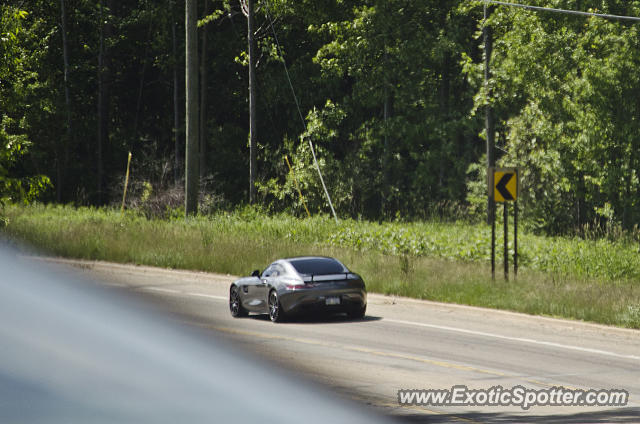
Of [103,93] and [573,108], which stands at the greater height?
[103,93]

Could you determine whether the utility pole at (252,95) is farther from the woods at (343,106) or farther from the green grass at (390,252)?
the green grass at (390,252)

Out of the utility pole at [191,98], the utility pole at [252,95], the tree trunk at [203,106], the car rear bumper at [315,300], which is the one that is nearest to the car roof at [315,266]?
the car rear bumper at [315,300]

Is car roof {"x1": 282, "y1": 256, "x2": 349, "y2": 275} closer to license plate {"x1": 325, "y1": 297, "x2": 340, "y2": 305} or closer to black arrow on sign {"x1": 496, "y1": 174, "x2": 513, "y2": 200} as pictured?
license plate {"x1": 325, "y1": 297, "x2": 340, "y2": 305}

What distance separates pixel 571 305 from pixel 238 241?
11.9m

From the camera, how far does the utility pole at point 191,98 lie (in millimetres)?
27797

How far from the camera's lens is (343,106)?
1709 inches

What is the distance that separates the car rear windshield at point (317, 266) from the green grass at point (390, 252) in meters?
3.31

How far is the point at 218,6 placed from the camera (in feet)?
159

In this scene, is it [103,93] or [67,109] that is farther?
[103,93]

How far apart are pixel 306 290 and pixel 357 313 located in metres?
1.22

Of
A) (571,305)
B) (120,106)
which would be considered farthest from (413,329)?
(120,106)

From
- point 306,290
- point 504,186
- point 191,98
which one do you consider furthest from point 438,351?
point 191,98

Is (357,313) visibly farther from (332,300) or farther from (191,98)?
(191,98)

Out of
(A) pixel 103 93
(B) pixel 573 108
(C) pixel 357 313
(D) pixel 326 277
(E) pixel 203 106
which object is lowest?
(C) pixel 357 313
